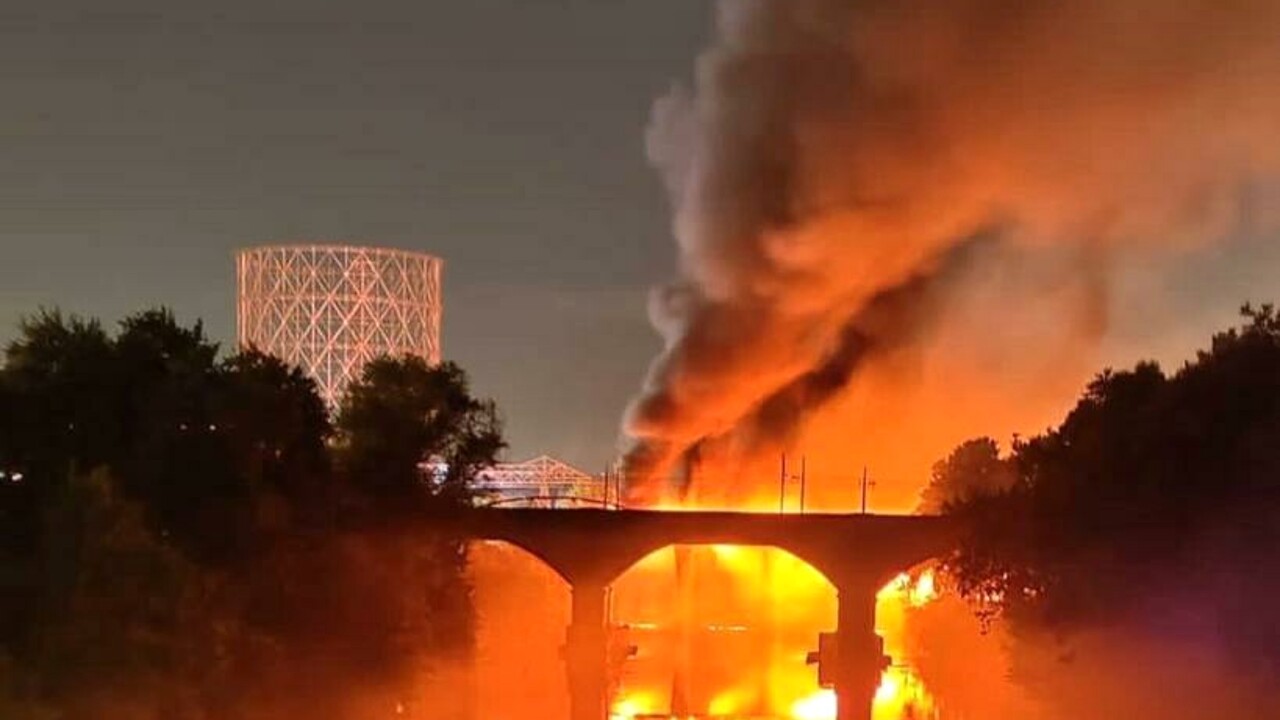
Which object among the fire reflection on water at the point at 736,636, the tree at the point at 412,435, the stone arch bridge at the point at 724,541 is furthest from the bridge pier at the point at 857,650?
the tree at the point at 412,435

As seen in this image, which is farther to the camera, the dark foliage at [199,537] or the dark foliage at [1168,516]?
the dark foliage at [1168,516]

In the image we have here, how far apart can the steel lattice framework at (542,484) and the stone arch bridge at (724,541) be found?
139cm

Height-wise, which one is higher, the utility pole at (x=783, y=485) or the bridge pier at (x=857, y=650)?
the utility pole at (x=783, y=485)

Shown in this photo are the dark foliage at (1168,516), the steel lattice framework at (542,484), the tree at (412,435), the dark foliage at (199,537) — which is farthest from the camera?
the steel lattice framework at (542,484)

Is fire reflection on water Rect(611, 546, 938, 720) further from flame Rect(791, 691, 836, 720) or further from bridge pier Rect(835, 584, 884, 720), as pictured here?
bridge pier Rect(835, 584, 884, 720)

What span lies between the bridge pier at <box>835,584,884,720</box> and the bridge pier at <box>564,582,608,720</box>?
7631 mm

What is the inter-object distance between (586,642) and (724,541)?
548 centimetres

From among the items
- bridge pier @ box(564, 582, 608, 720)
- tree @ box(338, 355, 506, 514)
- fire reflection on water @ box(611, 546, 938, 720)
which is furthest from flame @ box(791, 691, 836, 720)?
tree @ box(338, 355, 506, 514)

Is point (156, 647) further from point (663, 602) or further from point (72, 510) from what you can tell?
point (663, 602)

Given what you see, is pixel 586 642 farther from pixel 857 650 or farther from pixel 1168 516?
pixel 1168 516

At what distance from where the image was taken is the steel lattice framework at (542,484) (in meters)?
39.6

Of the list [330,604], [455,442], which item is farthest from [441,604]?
[330,604]

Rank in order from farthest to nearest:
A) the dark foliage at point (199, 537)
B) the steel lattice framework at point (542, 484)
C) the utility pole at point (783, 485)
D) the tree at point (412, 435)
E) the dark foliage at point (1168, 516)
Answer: the utility pole at point (783, 485)
the steel lattice framework at point (542, 484)
the tree at point (412, 435)
the dark foliage at point (1168, 516)
the dark foliage at point (199, 537)

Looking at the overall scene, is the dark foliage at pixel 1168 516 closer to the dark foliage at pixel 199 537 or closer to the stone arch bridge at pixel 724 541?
the dark foliage at pixel 199 537
